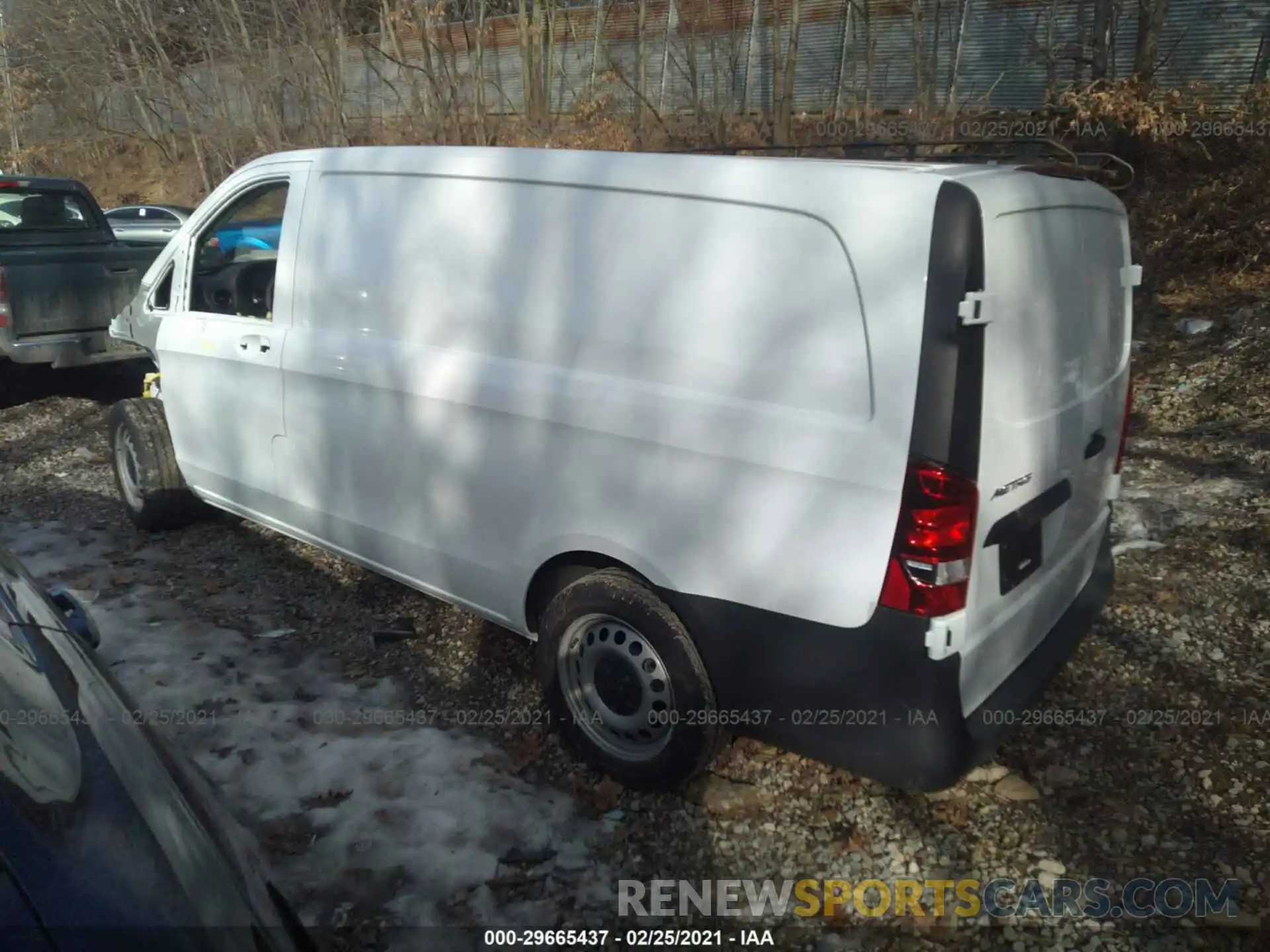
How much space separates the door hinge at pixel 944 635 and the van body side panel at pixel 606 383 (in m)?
0.17

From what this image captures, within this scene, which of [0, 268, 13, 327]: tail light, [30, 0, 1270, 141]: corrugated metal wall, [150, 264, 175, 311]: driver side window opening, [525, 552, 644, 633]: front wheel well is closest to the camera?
[525, 552, 644, 633]: front wheel well

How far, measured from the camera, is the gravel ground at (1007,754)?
2938 mm

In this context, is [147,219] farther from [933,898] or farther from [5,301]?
[933,898]

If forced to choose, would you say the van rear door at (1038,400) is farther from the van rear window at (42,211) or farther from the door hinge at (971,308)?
the van rear window at (42,211)

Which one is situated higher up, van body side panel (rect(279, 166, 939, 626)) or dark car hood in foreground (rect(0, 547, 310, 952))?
van body side panel (rect(279, 166, 939, 626))

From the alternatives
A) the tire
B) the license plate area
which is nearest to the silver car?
the tire

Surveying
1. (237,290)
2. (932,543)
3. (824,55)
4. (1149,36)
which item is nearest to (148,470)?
(237,290)

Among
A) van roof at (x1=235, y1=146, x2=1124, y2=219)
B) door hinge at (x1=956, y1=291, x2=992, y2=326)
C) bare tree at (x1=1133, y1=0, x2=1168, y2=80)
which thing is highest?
bare tree at (x1=1133, y1=0, x2=1168, y2=80)

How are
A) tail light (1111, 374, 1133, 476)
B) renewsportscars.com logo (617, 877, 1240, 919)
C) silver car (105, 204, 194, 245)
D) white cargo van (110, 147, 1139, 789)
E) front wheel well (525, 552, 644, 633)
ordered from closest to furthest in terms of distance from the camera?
white cargo van (110, 147, 1139, 789), renewsportscars.com logo (617, 877, 1240, 919), front wheel well (525, 552, 644, 633), tail light (1111, 374, 1133, 476), silver car (105, 204, 194, 245)

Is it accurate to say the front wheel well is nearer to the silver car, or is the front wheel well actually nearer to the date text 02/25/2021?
the date text 02/25/2021

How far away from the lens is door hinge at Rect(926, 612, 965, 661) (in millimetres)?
2492

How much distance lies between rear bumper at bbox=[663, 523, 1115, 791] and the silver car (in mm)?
16800

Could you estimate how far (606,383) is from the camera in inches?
118

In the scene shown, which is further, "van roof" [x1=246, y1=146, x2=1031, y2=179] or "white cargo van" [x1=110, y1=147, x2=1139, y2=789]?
"van roof" [x1=246, y1=146, x2=1031, y2=179]
